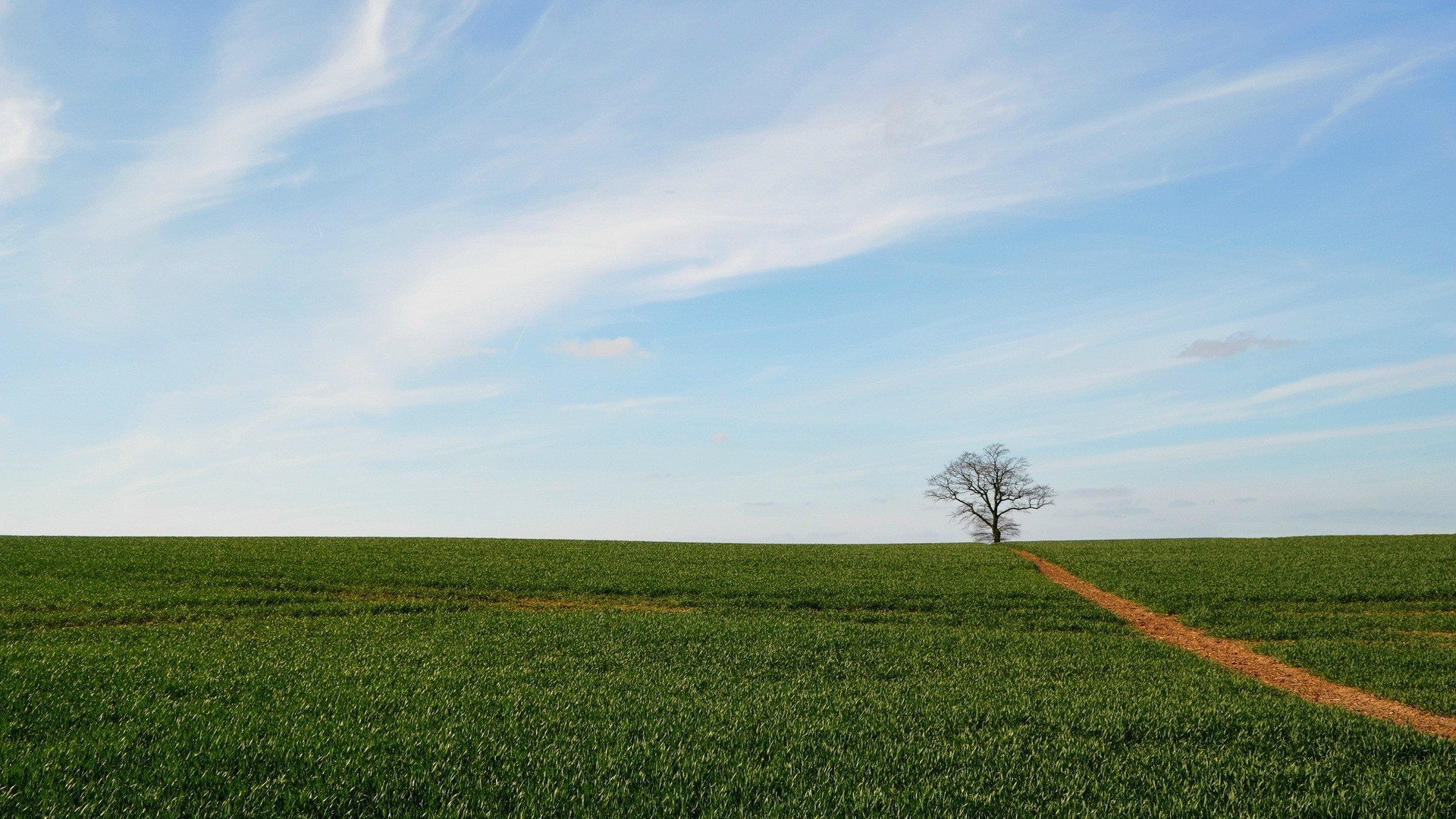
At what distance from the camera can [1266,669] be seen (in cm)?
2430

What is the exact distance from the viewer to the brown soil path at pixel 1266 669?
61.1ft

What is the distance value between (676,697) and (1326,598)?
33.7 metres

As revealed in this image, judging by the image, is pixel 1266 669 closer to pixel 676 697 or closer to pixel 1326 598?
pixel 1326 598

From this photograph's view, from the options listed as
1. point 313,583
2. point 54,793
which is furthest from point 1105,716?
point 313,583

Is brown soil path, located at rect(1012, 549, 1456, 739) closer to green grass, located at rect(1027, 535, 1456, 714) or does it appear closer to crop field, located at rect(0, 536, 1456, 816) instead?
green grass, located at rect(1027, 535, 1456, 714)

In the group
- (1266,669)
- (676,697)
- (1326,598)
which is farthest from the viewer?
(1326,598)

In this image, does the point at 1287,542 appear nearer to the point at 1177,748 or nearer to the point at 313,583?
the point at 1177,748

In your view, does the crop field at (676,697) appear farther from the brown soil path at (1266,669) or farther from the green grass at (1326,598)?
the brown soil path at (1266,669)

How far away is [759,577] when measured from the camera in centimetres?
3772

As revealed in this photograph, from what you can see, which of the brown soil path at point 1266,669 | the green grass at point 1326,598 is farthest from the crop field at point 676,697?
the brown soil path at point 1266,669

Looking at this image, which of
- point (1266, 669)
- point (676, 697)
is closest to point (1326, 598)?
point (1266, 669)

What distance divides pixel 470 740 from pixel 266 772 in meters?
2.73

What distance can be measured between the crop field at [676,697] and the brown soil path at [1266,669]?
0.91m

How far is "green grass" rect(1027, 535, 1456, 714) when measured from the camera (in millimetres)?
23609
